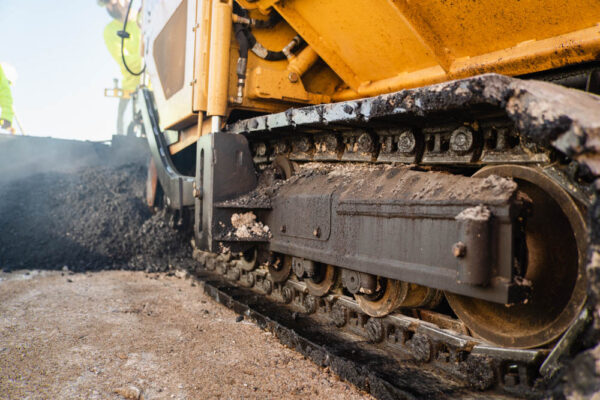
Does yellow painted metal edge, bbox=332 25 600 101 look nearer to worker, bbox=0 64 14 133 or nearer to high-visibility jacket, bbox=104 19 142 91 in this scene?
high-visibility jacket, bbox=104 19 142 91

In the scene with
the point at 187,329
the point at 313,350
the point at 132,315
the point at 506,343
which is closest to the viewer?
the point at 506,343

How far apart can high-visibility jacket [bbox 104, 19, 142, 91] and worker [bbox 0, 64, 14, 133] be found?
219 centimetres

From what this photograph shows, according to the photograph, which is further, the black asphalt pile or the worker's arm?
the worker's arm

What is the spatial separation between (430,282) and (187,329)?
1.68m

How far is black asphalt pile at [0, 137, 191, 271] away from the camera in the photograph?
4.73m

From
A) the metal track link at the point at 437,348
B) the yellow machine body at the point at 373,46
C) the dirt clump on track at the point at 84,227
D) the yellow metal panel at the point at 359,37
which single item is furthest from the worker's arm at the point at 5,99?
the metal track link at the point at 437,348

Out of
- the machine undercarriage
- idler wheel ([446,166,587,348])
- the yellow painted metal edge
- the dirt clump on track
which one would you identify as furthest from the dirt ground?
the yellow painted metal edge

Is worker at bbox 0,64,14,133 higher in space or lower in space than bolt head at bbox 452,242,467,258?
higher

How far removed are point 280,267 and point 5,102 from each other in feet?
29.5

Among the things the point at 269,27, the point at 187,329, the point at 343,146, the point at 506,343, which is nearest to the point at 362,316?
the point at 506,343

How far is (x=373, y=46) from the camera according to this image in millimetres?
2588

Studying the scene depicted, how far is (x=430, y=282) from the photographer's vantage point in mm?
1646

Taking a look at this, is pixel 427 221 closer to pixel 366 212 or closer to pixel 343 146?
pixel 366 212

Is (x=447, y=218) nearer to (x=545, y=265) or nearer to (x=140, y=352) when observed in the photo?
(x=545, y=265)
